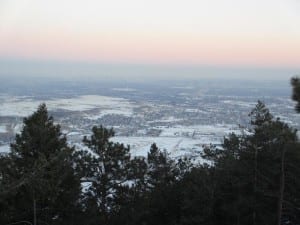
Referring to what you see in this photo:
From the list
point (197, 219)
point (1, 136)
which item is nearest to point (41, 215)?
point (197, 219)

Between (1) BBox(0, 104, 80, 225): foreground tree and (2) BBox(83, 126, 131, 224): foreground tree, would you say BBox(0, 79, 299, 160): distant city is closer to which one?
(2) BBox(83, 126, 131, 224): foreground tree

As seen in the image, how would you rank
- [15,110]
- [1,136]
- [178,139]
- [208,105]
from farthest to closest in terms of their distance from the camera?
[208,105] < [15,110] < [178,139] < [1,136]

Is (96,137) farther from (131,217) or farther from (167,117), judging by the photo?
(167,117)

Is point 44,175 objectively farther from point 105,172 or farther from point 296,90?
point 296,90

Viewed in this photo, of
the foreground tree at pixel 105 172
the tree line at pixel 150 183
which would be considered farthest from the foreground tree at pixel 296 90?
the foreground tree at pixel 105 172

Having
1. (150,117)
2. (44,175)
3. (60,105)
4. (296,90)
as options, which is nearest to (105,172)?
(44,175)
